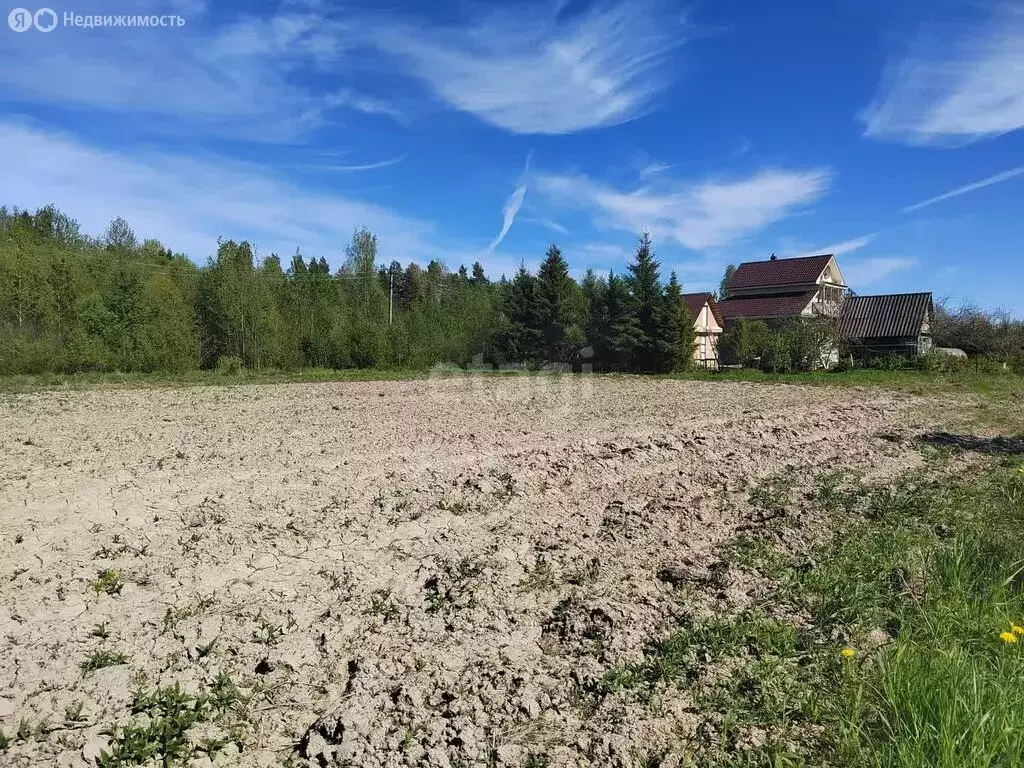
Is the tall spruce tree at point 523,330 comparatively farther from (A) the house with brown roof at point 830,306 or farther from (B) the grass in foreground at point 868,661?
(B) the grass in foreground at point 868,661

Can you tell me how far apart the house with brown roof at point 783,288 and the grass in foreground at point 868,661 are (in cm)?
3698

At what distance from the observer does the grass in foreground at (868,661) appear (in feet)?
7.82

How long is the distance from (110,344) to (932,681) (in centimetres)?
2992

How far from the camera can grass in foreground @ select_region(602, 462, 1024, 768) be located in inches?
93.8

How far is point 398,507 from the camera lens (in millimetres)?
5605

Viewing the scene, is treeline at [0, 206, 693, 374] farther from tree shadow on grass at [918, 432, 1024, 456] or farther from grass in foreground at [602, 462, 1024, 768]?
grass in foreground at [602, 462, 1024, 768]

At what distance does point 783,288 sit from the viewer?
140 feet

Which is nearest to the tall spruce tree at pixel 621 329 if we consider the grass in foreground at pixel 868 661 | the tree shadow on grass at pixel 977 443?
the tree shadow on grass at pixel 977 443

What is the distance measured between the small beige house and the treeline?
542cm

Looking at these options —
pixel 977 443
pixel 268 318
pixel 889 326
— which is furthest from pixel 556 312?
pixel 977 443

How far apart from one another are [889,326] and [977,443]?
31285 mm

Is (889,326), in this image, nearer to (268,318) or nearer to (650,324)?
(650,324)

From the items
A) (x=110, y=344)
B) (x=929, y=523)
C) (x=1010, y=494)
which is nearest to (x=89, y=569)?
(x=929, y=523)

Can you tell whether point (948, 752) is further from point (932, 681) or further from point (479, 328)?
point (479, 328)
